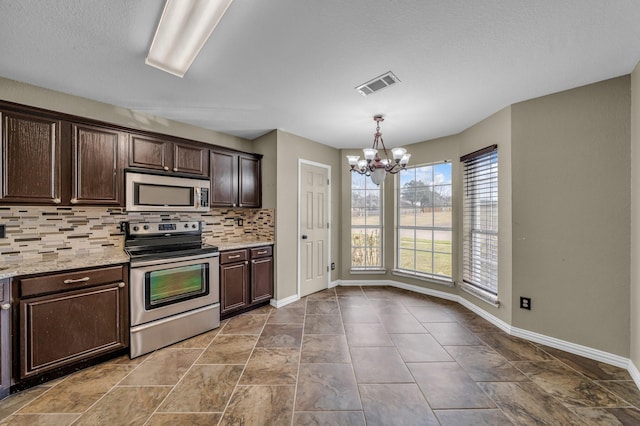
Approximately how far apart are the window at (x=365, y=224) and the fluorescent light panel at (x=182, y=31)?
3000mm

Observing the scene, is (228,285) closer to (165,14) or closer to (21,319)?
(21,319)

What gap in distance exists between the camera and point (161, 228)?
279 cm

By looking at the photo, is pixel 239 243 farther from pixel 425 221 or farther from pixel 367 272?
pixel 425 221

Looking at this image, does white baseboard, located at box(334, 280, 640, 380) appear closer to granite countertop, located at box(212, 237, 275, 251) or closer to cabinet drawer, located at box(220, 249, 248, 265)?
granite countertop, located at box(212, 237, 275, 251)

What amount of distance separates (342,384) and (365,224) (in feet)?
9.11

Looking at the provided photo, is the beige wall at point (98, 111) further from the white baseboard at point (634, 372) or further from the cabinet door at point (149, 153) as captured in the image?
the white baseboard at point (634, 372)

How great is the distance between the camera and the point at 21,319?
176 cm

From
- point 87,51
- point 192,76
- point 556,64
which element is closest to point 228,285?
point 192,76

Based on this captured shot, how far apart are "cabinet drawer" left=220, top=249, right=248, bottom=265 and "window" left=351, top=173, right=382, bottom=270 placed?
76.7 inches

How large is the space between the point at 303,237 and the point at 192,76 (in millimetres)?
2383

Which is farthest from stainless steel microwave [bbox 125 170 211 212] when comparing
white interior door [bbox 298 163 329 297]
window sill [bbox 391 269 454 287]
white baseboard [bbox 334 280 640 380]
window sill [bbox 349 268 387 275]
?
white baseboard [bbox 334 280 640 380]

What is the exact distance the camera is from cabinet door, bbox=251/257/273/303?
10.5 ft

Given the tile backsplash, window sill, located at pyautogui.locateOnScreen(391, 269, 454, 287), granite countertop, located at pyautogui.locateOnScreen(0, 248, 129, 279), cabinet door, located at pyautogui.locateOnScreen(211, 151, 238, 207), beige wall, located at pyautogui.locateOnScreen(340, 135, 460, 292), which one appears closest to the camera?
granite countertop, located at pyautogui.locateOnScreen(0, 248, 129, 279)

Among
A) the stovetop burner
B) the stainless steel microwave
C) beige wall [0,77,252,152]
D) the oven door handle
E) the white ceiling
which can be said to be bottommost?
the oven door handle
